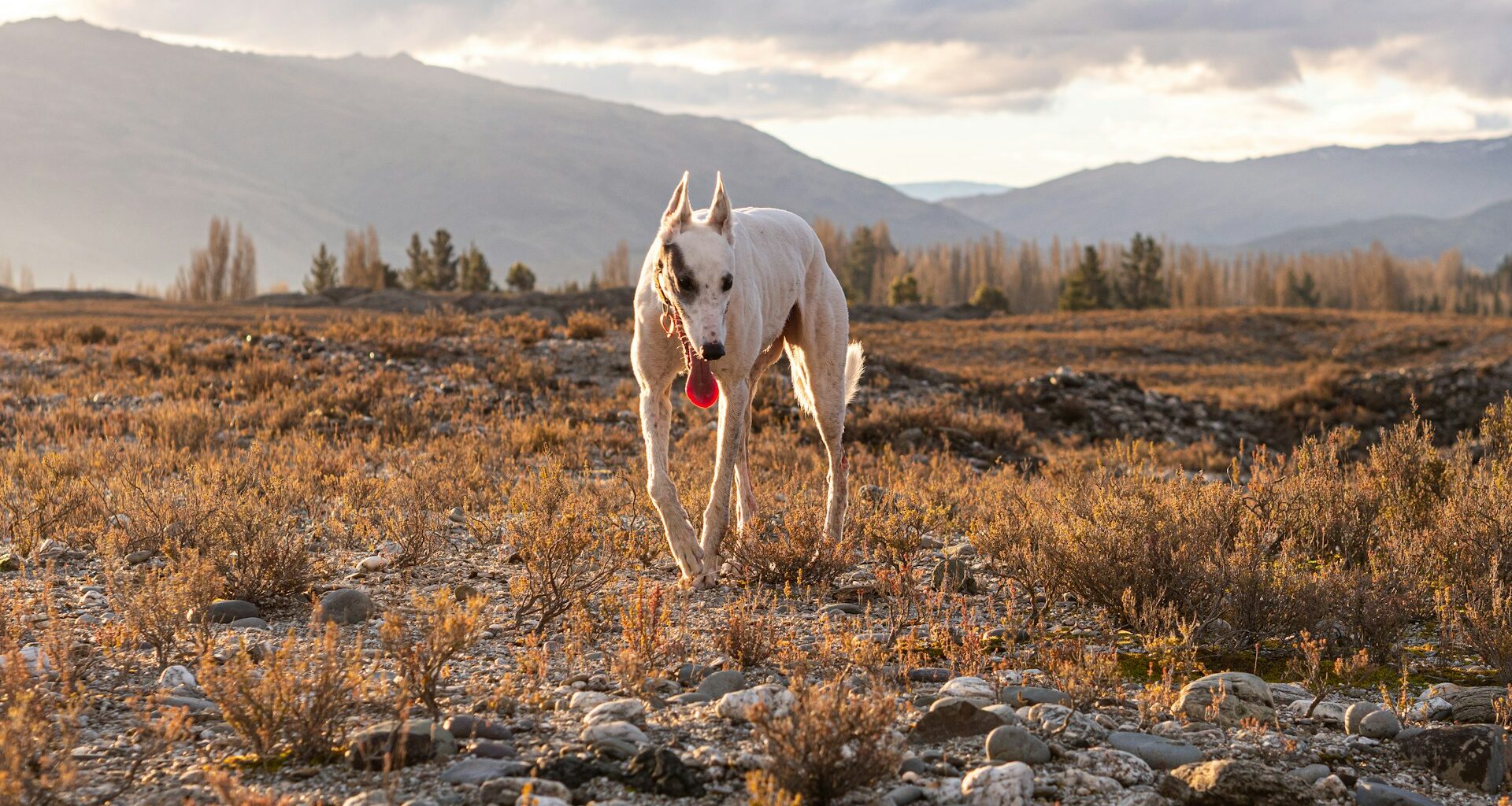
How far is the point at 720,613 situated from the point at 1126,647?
195 cm

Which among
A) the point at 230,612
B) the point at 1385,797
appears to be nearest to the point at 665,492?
the point at 230,612

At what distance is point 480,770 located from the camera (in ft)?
10.9

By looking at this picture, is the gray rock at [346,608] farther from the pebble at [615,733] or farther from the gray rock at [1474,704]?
the gray rock at [1474,704]

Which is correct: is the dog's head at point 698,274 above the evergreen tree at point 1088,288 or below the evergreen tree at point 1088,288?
below

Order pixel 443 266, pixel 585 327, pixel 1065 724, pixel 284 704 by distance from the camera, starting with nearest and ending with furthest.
A: pixel 284 704 < pixel 1065 724 < pixel 585 327 < pixel 443 266

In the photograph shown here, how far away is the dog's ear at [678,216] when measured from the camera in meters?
5.52

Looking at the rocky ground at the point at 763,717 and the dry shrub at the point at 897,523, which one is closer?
the rocky ground at the point at 763,717

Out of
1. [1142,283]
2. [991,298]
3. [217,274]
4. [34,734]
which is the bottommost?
[34,734]

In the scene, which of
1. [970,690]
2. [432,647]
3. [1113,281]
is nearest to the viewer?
[432,647]

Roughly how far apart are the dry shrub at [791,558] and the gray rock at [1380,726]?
278cm

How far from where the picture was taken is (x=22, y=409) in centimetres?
1326

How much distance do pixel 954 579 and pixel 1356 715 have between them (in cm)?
238

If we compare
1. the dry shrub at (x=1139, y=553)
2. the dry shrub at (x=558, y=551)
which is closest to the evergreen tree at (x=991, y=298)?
the dry shrub at (x=558, y=551)

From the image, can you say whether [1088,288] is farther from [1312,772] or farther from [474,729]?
[474,729]
